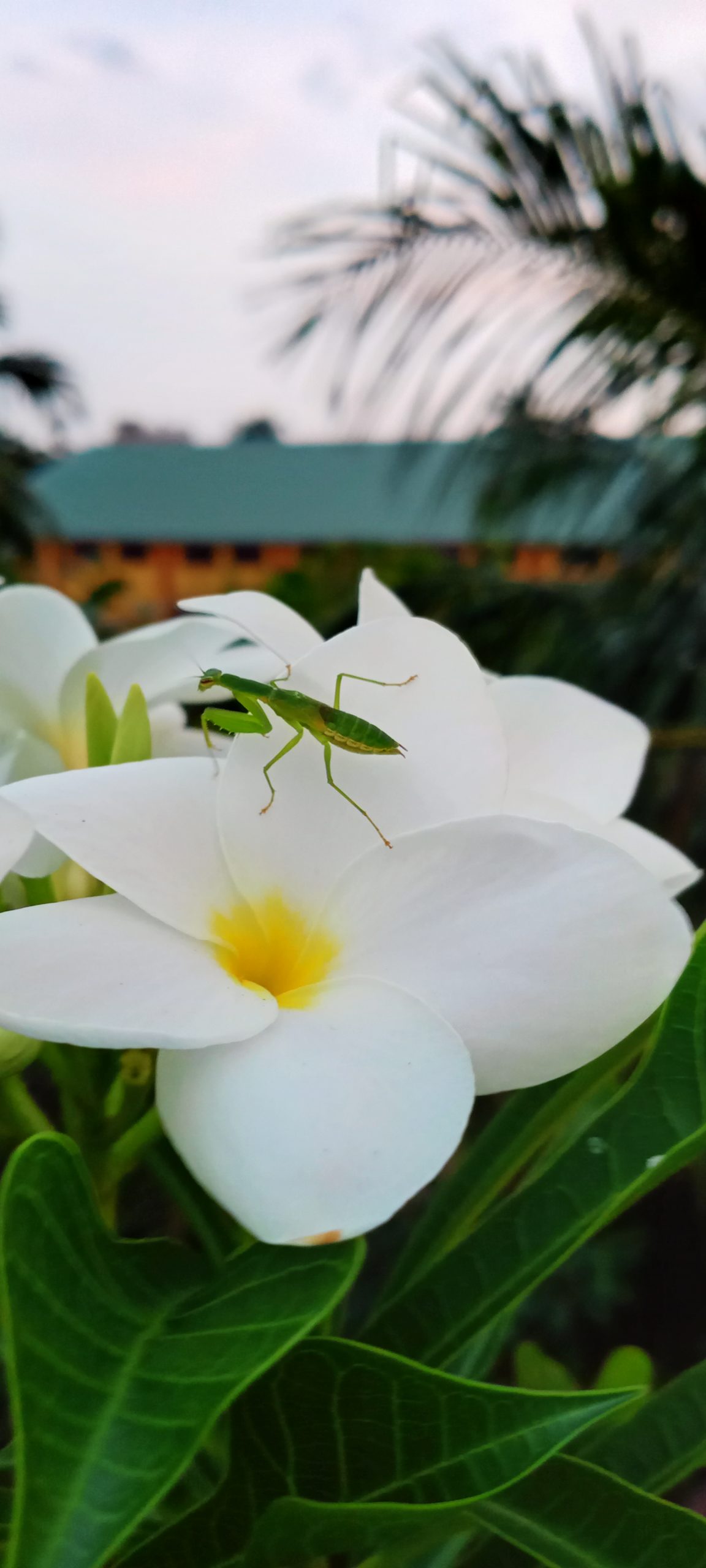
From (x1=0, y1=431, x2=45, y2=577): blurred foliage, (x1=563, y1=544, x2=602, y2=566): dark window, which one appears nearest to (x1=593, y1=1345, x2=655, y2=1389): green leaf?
(x1=563, y1=544, x2=602, y2=566): dark window

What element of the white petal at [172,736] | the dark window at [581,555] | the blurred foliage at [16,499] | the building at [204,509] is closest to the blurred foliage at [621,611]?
the dark window at [581,555]

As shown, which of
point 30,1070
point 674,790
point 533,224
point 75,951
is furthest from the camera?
point 533,224

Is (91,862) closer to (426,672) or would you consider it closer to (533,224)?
(426,672)

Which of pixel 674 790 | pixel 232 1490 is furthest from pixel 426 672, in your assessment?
pixel 674 790

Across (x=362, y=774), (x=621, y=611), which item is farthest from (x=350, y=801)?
(x=621, y=611)

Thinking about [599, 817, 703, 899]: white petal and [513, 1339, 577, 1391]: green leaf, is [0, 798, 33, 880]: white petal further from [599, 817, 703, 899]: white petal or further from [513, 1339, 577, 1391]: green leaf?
[513, 1339, 577, 1391]: green leaf
